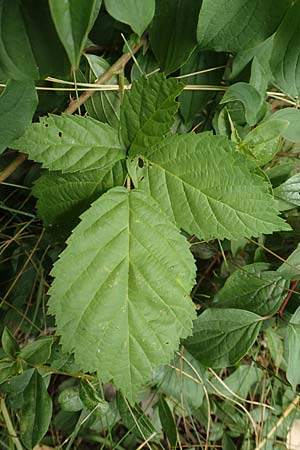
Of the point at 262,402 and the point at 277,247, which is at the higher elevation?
the point at 277,247

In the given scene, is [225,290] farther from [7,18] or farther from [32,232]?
[7,18]

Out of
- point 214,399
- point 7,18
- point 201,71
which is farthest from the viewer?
point 214,399

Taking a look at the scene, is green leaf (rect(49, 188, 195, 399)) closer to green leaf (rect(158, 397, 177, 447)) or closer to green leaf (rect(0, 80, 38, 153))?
green leaf (rect(0, 80, 38, 153))

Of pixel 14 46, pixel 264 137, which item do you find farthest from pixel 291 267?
pixel 14 46

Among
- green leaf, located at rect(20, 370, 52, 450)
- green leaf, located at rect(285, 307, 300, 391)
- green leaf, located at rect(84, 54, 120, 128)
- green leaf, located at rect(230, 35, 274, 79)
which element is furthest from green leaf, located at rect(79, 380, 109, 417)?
green leaf, located at rect(230, 35, 274, 79)

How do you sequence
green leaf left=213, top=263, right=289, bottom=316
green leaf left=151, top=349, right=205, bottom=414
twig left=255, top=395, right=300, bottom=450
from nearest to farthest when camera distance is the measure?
green leaf left=213, top=263, right=289, bottom=316, green leaf left=151, top=349, right=205, bottom=414, twig left=255, top=395, right=300, bottom=450

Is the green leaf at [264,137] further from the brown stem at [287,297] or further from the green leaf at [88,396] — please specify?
the green leaf at [88,396]

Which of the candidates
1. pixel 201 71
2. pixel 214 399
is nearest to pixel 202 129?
pixel 201 71
